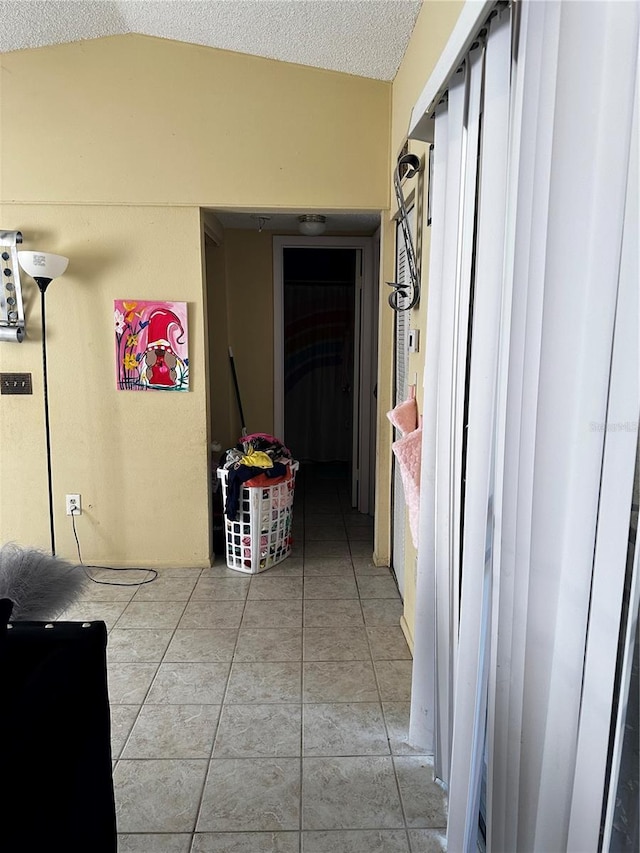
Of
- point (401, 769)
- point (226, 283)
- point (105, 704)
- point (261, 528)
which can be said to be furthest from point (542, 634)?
point (226, 283)

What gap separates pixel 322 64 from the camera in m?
3.00

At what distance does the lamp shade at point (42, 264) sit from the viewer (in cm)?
288

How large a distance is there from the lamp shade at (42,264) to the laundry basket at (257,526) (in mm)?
1353

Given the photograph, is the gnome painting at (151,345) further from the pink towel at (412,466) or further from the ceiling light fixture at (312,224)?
the pink towel at (412,466)

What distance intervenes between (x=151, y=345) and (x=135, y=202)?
756 millimetres

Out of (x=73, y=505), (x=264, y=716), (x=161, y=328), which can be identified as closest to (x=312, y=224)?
(x=161, y=328)

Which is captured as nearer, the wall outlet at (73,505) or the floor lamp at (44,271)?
the floor lamp at (44,271)

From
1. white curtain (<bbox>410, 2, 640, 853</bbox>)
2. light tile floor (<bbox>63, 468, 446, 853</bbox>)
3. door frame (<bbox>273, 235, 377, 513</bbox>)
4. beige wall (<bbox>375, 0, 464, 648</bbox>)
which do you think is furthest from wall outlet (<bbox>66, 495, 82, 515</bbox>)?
white curtain (<bbox>410, 2, 640, 853</bbox>)

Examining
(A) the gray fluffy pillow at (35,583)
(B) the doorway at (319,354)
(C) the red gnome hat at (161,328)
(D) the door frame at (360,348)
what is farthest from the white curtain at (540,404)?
(B) the doorway at (319,354)

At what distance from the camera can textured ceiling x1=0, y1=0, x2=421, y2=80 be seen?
250cm

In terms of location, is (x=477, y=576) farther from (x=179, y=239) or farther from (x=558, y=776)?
(x=179, y=239)

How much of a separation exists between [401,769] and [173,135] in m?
3.06

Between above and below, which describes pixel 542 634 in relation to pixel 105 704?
above

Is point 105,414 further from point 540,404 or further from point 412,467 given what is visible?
point 540,404
